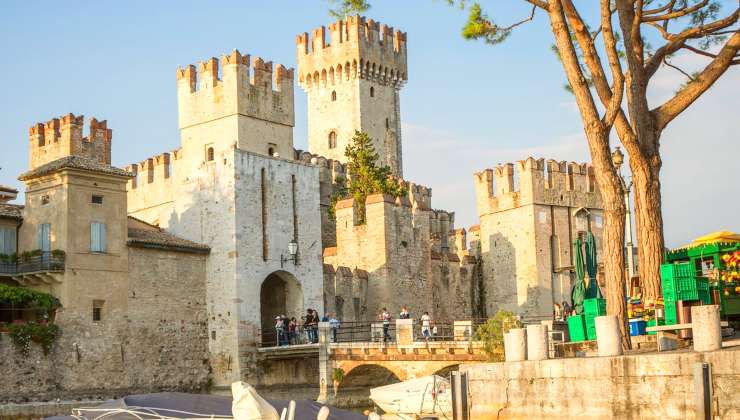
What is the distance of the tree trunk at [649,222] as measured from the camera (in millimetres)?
20953

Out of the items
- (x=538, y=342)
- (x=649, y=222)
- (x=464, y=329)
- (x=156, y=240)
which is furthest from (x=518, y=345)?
(x=156, y=240)

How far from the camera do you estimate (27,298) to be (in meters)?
28.9

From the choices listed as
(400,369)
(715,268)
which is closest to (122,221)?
(400,369)

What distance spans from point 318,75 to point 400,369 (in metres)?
34.6

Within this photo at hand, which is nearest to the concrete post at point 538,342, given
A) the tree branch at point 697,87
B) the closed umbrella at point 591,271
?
the tree branch at point 697,87

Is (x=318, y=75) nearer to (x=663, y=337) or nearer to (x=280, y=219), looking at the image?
(x=280, y=219)

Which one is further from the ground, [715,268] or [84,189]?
[84,189]

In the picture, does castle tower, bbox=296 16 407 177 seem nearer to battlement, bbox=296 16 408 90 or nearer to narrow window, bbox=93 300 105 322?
battlement, bbox=296 16 408 90

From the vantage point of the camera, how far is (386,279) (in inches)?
1527

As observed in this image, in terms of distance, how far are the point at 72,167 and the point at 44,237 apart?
216 centimetres

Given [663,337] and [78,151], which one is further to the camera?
[78,151]

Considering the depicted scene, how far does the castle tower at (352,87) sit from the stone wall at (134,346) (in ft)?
88.5

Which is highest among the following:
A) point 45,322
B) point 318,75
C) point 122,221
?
point 318,75

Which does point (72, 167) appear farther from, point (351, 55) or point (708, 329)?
point (351, 55)
